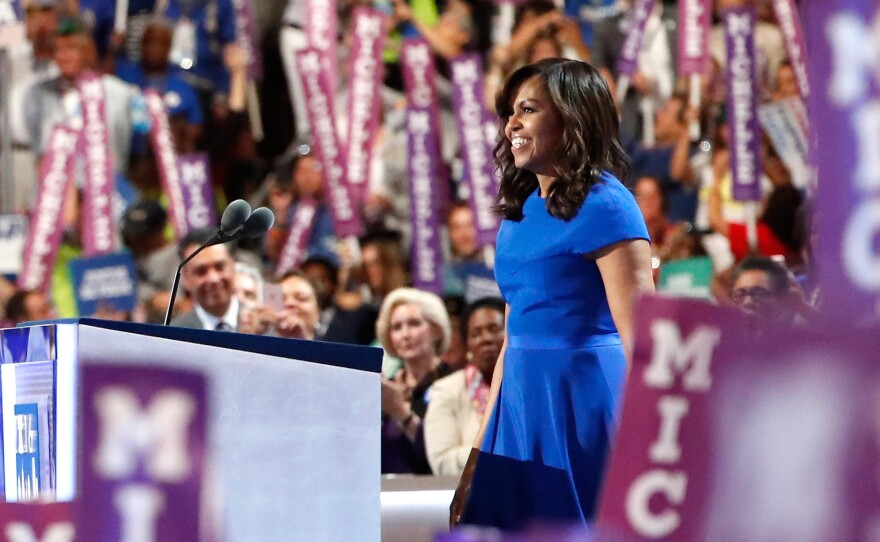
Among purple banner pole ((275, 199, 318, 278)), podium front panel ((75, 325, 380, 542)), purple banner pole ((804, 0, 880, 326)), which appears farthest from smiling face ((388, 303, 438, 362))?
purple banner pole ((804, 0, 880, 326))

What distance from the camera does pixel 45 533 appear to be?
6.63ft

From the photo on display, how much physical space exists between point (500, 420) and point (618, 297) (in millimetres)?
354

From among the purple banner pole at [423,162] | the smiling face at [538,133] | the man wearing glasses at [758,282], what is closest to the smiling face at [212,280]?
the man wearing glasses at [758,282]

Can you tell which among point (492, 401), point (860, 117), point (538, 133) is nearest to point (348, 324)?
point (492, 401)

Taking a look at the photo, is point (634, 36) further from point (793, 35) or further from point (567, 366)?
A: point (567, 366)

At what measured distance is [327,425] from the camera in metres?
2.38

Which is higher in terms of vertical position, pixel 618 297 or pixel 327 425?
pixel 618 297

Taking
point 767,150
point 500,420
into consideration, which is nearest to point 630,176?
point 500,420

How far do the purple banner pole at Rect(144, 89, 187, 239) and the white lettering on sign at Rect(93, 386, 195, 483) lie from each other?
Result: 265 inches

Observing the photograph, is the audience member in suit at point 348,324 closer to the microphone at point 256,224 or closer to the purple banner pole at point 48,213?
the purple banner pole at point 48,213

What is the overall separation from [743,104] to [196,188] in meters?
3.06

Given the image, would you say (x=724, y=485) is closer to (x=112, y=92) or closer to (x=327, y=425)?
(x=327, y=425)

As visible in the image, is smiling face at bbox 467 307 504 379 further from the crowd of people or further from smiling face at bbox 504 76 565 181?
smiling face at bbox 504 76 565 181

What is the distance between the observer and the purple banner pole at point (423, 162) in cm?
774
